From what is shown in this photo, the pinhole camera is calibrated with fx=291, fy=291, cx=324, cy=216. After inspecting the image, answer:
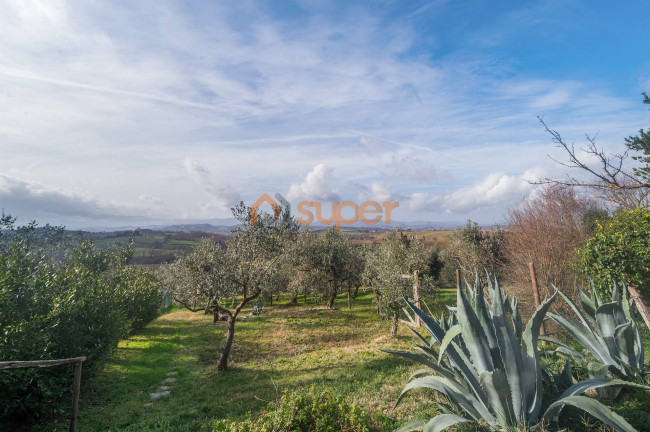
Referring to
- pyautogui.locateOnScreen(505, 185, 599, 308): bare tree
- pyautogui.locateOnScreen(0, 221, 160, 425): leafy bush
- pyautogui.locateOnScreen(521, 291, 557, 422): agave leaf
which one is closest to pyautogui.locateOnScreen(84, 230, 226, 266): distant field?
pyautogui.locateOnScreen(0, 221, 160, 425): leafy bush

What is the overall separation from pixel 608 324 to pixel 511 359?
284 centimetres

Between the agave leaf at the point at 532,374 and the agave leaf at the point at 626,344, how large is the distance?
1.97m

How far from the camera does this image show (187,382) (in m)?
10.9

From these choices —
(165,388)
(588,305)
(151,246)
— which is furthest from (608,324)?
(151,246)

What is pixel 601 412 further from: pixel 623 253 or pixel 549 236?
pixel 549 236

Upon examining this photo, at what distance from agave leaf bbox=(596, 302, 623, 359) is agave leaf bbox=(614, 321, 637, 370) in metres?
0.10

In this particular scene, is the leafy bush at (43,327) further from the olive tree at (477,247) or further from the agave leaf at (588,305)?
the olive tree at (477,247)

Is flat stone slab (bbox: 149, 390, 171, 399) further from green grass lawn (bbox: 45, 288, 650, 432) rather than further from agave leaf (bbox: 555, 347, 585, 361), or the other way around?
agave leaf (bbox: 555, 347, 585, 361)

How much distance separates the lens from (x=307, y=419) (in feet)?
14.8

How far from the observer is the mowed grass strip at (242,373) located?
705cm

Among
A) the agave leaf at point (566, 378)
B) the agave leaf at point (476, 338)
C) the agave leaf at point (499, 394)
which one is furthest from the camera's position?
the agave leaf at point (566, 378)

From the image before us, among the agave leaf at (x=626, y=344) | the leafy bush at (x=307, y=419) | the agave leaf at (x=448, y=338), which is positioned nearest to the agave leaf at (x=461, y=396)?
the agave leaf at (x=448, y=338)

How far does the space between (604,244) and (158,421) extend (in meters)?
13.8

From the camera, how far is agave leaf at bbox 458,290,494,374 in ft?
11.1
